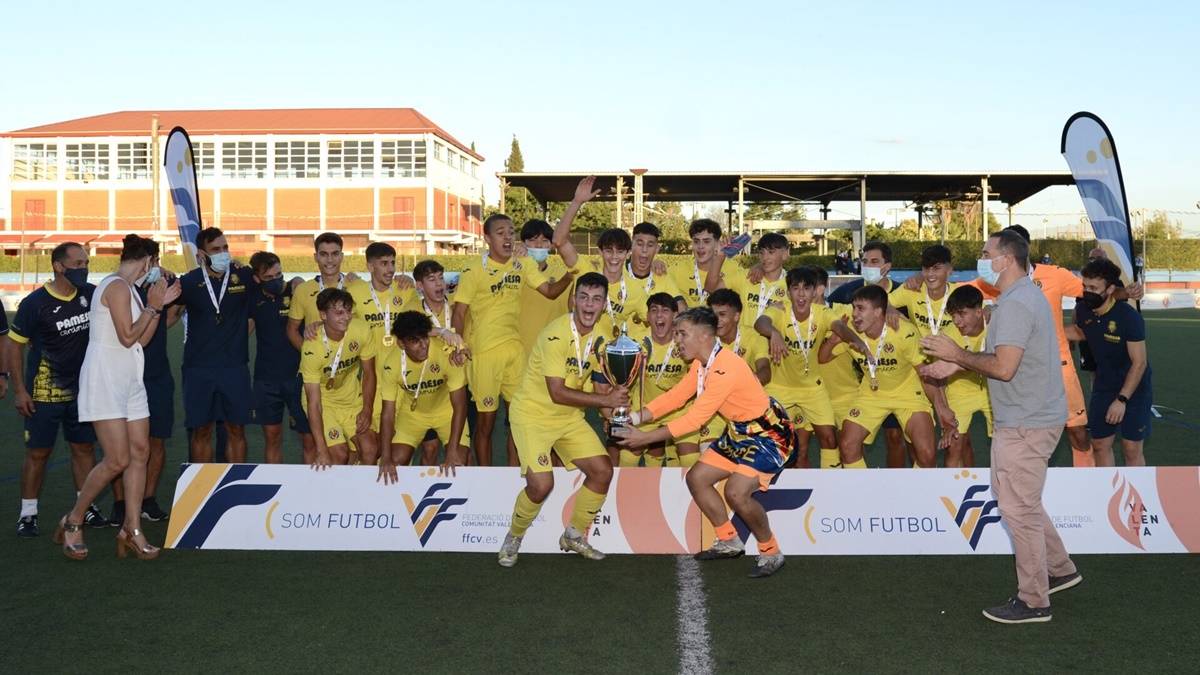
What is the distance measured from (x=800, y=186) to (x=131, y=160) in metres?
45.7

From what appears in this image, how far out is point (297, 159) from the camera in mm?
61719

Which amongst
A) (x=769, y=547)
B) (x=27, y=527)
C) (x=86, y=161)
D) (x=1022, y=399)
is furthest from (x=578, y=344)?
(x=86, y=161)

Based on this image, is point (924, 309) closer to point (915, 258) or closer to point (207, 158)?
point (915, 258)

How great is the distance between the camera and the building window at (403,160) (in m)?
60.9

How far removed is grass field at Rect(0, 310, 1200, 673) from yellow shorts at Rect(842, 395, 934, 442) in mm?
1432

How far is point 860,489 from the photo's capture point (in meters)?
6.69

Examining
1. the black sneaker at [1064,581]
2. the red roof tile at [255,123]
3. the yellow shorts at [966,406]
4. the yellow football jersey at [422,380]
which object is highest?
the red roof tile at [255,123]

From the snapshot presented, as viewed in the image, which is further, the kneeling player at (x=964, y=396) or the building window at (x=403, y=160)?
the building window at (x=403, y=160)

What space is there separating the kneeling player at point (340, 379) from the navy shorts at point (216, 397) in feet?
1.75

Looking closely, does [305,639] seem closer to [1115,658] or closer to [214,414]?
[214,414]

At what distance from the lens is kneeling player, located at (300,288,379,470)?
302 inches

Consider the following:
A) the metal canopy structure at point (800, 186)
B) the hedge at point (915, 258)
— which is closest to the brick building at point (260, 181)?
the hedge at point (915, 258)

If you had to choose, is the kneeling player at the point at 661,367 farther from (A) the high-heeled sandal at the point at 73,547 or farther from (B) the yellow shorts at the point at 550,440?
(A) the high-heeled sandal at the point at 73,547

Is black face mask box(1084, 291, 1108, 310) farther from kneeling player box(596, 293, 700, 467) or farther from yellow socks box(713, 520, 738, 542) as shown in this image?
yellow socks box(713, 520, 738, 542)
